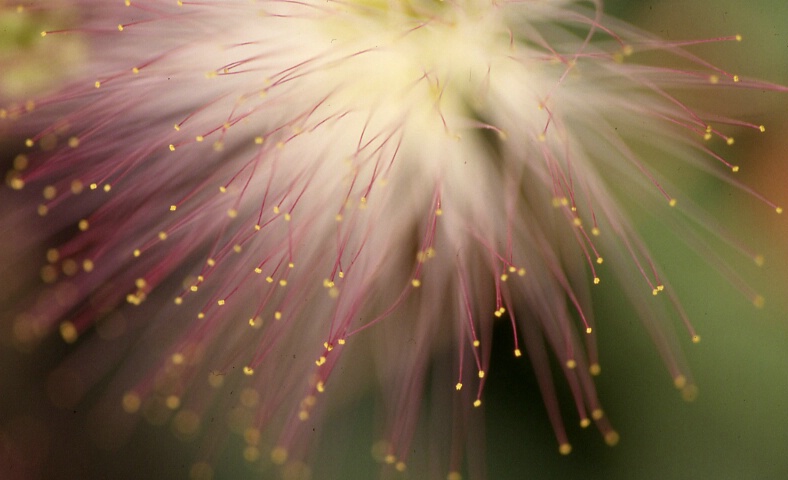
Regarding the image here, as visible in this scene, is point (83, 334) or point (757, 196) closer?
point (757, 196)

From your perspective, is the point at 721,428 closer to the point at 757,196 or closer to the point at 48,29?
the point at 757,196

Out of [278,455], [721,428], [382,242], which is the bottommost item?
[278,455]

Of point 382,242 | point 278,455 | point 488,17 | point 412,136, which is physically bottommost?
point 278,455

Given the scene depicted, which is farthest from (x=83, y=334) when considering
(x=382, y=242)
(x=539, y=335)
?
(x=539, y=335)

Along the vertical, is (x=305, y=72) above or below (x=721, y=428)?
above

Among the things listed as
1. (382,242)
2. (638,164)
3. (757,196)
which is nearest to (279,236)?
(382,242)

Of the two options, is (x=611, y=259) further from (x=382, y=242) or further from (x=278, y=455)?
(x=278, y=455)
